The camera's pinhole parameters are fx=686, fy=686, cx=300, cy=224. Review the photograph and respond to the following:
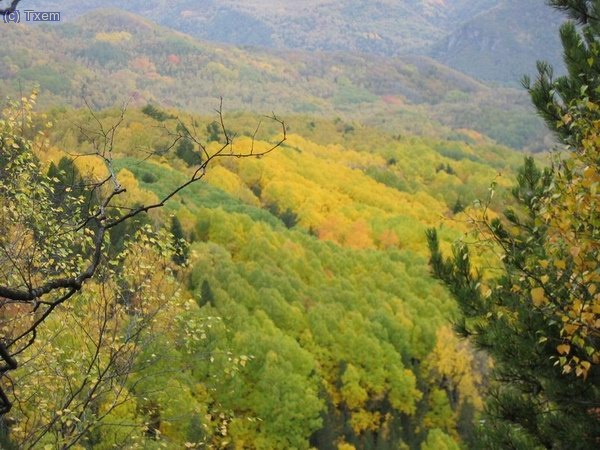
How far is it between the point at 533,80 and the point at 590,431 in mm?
6902

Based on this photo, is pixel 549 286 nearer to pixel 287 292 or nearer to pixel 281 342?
pixel 281 342

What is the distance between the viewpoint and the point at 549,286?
9.21 metres

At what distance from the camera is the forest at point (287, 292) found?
860 centimetres

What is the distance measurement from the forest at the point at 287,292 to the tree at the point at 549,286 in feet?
0.15

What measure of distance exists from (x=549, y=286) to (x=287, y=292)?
44.8 m

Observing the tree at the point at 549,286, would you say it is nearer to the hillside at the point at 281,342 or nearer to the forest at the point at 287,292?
the forest at the point at 287,292

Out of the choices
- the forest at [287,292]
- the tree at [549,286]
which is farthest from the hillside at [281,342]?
the tree at [549,286]

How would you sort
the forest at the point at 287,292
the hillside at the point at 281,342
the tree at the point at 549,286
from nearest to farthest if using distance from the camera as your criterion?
the tree at the point at 549,286 < the forest at the point at 287,292 < the hillside at the point at 281,342

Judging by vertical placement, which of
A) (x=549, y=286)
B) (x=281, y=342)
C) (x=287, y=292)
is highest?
(x=549, y=286)

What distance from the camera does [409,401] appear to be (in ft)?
161

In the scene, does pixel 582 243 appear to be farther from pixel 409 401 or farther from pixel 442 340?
pixel 442 340

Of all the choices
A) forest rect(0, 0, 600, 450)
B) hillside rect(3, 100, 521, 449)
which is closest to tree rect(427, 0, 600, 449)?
forest rect(0, 0, 600, 450)

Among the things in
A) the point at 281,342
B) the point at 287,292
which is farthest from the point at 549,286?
the point at 287,292

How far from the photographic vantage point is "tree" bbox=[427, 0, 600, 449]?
7.37m
